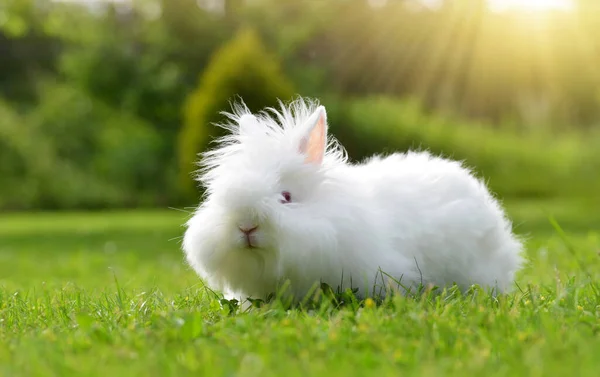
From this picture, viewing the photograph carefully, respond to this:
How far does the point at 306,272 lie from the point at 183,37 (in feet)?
57.7

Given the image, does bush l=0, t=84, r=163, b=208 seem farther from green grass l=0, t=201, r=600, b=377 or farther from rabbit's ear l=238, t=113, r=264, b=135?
rabbit's ear l=238, t=113, r=264, b=135

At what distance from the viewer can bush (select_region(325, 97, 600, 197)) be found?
18.7 meters

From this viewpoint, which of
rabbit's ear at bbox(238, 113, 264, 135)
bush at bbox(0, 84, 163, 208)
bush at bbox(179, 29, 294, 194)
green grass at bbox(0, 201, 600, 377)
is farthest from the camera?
bush at bbox(0, 84, 163, 208)

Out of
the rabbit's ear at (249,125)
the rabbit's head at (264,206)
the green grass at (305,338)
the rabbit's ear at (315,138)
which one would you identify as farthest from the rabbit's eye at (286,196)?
the green grass at (305,338)

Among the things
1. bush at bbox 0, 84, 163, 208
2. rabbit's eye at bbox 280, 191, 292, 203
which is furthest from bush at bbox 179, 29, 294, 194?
rabbit's eye at bbox 280, 191, 292, 203

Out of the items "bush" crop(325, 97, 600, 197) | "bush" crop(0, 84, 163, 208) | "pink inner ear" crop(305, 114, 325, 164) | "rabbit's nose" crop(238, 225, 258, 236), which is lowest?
"bush" crop(0, 84, 163, 208)

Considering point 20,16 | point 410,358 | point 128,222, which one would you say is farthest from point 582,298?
point 20,16

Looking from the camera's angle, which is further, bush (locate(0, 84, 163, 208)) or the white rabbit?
bush (locate(0, 84, 163, 208))

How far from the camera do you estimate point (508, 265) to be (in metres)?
4.48

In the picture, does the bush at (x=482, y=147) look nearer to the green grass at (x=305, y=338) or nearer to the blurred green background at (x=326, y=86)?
the blurred green background at (x=326, y=86)

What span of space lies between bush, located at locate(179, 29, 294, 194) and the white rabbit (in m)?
9.24

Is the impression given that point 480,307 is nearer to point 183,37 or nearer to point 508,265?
point 508,265

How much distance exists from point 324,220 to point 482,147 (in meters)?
16.4

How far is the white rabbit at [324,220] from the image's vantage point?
11.4 ft
